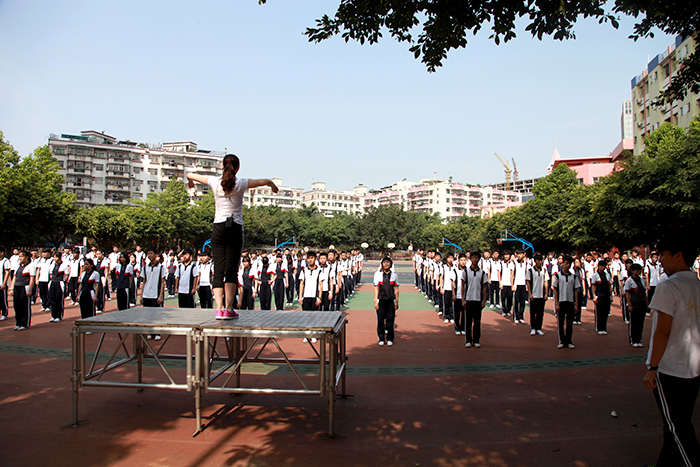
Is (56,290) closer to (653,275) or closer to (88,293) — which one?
(88,293)

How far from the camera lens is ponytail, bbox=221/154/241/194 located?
4.74 metres

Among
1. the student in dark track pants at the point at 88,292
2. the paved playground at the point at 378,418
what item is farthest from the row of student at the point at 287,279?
the student in dark track pants at the point at 88,292

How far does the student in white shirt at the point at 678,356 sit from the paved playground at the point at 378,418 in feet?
2.59

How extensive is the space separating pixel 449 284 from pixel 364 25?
25.7 ft

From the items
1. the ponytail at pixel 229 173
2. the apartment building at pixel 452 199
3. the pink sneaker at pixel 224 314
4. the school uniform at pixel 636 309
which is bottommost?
the school uniform at pixel 636 309

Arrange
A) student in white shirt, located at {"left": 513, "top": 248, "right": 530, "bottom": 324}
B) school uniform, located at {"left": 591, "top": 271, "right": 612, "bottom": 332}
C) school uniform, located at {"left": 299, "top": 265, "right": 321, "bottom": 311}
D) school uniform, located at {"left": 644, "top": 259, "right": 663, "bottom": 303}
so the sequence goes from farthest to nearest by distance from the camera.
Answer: school uniform, located at {"left": 644, "top": 259, "right": 663, "bottom": 303} → student in white shirt, located at {"left": 513, "top": 248, "right": 530, "bottom": 324} → school uniform, located at {"left": 591, "top": 271, "right": 612, "bottom": 332} → school uniform, located at {"left": 299, "top": 265, "right": 321, "bottom": 311}

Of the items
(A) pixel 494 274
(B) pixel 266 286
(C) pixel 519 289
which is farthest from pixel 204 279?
(A) pixel 494 274

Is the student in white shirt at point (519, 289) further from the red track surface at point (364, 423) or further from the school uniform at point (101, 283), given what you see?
the school uniform at point (101, 283)

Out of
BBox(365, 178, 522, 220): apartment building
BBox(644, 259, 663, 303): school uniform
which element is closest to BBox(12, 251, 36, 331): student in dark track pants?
BBox(644, 259, 663, 303): school uniform

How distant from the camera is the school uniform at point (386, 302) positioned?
9.32 meters

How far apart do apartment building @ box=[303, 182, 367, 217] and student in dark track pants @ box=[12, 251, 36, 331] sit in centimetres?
12001

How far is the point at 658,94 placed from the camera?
42469 millimetres

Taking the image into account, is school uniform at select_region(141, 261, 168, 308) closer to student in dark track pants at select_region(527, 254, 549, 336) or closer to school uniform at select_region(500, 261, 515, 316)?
student in dark track pants at select_region(527, 254, 549, 336)

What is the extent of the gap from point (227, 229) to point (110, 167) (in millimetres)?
79948
